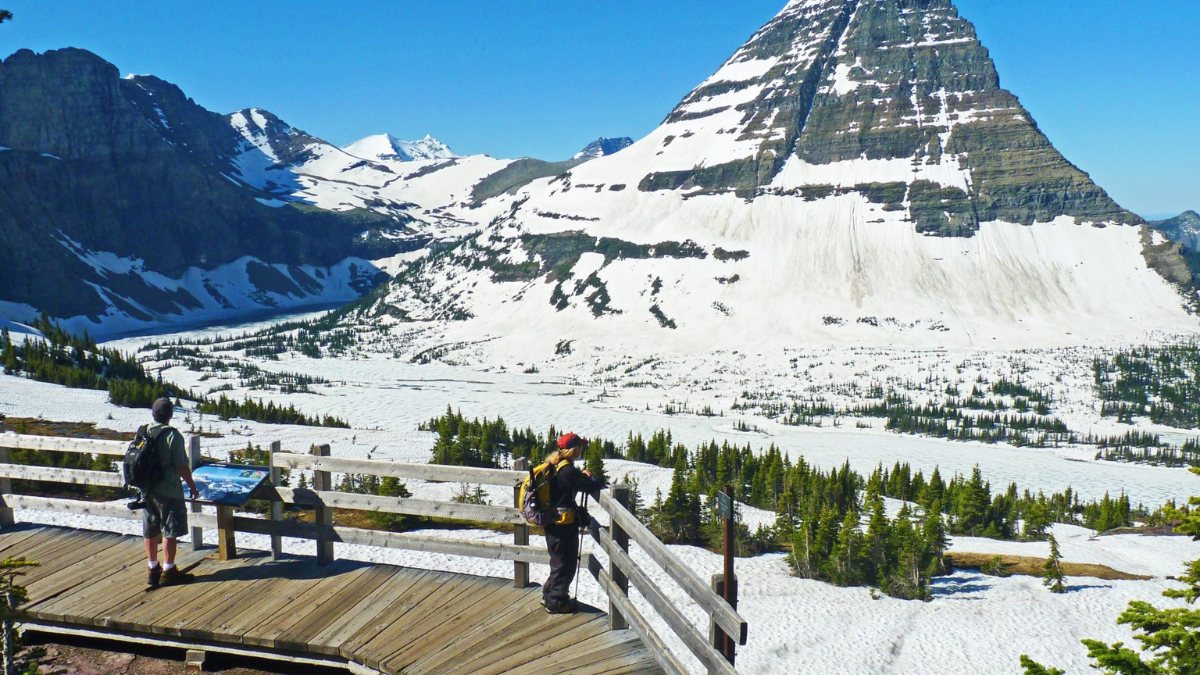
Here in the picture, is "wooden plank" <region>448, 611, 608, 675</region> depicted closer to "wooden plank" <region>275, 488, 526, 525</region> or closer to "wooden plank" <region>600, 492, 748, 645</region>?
"wooden plank" <region>600, 492, 748, 645</region>

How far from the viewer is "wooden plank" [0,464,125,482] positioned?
42.5 ft

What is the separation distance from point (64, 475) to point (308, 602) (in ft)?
20.0

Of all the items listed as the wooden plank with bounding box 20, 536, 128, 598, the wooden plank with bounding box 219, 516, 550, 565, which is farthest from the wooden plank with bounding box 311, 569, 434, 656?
the wooden plank with bounding box 20, 536, 128, 598

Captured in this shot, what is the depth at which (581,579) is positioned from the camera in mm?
20438

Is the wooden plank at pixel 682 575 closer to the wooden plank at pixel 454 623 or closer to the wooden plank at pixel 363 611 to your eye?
the wooden plank at pixel 454 623

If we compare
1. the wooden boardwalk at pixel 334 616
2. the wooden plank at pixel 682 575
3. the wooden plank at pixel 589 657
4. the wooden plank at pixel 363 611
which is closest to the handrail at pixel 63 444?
the wooden boardwalk at pixel 334 616

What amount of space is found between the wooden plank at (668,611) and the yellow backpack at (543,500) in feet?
2.27

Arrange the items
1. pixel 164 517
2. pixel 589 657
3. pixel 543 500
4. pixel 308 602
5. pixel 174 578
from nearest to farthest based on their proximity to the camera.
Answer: pixel 589 657 < pixel 543 500 < pixel 308 602 < pixel 164 517 < pixel 174 578

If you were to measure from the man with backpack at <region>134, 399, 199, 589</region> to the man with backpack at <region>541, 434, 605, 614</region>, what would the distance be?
6.00m

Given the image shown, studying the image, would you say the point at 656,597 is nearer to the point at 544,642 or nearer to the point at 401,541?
the point at 544,642

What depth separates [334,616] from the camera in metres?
10.6

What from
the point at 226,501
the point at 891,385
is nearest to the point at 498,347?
the point at 891,385

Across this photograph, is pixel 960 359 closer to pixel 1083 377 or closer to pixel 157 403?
pixel 1083 377

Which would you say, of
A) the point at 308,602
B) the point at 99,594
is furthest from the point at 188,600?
the point at 308,602
